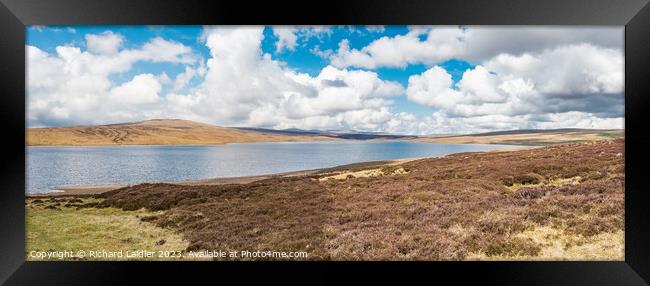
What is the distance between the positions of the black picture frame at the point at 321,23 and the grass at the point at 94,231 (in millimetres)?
2945

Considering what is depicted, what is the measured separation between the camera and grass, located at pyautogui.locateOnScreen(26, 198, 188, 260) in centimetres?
773

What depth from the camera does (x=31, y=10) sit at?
4.22m

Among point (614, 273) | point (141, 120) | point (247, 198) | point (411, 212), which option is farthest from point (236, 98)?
point (614, 273)

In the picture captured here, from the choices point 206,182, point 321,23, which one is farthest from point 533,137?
point 321,23

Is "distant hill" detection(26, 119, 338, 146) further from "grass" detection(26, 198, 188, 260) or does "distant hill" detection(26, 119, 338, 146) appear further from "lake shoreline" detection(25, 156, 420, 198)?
"grass" detection(26, 198, 188, 260)

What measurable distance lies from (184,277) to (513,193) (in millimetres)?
9258

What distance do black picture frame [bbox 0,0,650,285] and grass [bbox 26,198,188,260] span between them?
2.94 metres

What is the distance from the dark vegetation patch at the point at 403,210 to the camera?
6.57 m

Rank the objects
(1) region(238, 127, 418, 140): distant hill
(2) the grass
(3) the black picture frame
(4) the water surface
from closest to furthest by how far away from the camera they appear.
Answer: (3) the black picture frame < (2) the grass < (4) the water surface < (1) region(238, 127, 418, 140): distant hill

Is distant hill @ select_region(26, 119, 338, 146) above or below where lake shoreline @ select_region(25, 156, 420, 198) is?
above

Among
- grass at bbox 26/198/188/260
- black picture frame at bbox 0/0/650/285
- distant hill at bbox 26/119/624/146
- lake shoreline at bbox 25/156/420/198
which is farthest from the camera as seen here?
distant hill at bbox 26/119/624/146

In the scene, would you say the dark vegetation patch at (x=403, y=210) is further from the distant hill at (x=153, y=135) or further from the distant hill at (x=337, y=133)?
the distant hill at (x=337, y=133)

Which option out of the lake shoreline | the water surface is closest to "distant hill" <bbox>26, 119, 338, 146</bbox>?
the water surface

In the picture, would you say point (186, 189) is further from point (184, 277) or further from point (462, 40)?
point (462, 40)
